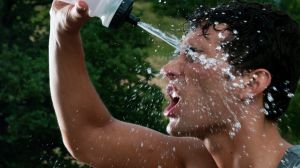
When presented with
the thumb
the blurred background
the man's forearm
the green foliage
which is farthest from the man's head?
the green foliage

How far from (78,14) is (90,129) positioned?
67 cm

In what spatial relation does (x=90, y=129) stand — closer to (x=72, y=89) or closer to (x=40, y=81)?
(x=72, y=89)

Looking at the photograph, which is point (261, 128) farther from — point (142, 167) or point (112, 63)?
point (112, 63)

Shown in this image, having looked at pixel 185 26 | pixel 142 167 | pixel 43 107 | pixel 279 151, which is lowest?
pixel 43 107

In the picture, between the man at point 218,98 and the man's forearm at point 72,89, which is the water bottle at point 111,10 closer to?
the man's forearm at point 72,89

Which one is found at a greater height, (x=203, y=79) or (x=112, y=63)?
(x=203, y=79)

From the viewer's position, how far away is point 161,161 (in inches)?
117

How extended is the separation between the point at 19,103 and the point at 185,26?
8294mm

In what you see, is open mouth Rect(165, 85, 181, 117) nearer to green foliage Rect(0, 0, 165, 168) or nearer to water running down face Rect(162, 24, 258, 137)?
water running down face Rect(162, 24, 258, 137)

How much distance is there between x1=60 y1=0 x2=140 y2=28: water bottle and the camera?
2.46 meters

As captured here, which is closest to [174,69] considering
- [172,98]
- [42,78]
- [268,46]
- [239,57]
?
[172,98]

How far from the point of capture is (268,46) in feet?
9.39

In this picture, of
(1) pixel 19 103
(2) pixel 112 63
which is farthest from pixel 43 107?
(2) pixel 112 63

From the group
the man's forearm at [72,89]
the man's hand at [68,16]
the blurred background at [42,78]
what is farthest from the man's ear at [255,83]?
the blurred background at [42,78]
